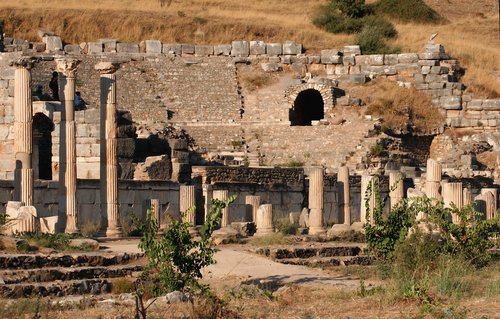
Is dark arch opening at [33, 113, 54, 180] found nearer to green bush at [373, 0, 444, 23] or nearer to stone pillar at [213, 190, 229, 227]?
stone pillar at [213, 190, 229, 227]

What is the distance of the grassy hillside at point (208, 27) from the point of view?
54.6m

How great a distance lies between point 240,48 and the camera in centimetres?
5388

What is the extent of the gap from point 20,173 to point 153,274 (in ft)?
25.1

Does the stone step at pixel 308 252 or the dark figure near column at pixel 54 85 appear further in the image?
the dark figure near column at pixel 54 85

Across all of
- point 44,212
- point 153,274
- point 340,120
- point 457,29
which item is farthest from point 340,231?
point 457,29

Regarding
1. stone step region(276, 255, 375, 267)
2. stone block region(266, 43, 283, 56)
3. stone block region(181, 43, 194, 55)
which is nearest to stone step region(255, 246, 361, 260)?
stone step region(276, 255, 375, 267)

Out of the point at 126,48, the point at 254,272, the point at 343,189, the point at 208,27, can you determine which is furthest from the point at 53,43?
Result: the point at 254,272

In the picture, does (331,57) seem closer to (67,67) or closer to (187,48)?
(187,48)

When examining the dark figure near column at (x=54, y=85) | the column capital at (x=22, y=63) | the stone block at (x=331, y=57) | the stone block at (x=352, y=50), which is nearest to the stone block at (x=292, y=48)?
the stone block at (x=331, y=57)

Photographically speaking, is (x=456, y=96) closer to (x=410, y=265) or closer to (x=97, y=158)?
(x=97, y=158)

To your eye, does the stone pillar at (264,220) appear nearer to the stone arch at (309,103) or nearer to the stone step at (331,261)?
the stone step at (331,261)

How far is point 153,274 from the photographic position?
22.6 meters

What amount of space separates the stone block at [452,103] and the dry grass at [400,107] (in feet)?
1.23

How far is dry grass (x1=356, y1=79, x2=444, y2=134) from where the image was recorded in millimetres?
49281
